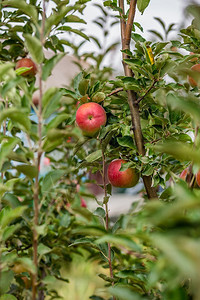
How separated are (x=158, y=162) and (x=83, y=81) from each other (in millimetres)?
281

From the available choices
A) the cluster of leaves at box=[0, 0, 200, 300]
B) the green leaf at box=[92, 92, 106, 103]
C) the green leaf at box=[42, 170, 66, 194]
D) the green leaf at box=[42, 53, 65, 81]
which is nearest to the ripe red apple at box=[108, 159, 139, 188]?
the cluster of leaves at box=[0, 0, 200, 300]

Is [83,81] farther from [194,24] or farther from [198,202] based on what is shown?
[198,202]

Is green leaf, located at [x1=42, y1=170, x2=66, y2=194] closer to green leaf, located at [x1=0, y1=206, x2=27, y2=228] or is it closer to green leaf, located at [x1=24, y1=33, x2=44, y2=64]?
green leaf, located at [x1=0, y1=206, x2=27, y2=228]

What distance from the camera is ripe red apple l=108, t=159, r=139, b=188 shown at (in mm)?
942

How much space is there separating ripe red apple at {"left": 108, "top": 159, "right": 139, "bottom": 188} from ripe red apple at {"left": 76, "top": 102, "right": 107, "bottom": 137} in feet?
0.35

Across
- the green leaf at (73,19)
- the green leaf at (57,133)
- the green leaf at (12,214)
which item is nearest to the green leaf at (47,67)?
the green leaf at (57,133)

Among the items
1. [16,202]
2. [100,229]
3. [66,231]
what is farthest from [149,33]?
[100,229]

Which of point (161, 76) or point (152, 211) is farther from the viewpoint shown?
point (161, 76)

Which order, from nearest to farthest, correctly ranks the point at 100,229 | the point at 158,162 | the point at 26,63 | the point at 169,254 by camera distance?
the point at 169,254 < the point at 100,229 < the point at 158,162 < the point at 26,63

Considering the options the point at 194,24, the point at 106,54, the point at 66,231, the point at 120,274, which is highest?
the point at 194,24

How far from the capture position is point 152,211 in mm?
415

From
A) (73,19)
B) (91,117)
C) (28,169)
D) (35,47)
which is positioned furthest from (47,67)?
(73,19)

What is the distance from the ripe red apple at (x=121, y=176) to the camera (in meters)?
0.94

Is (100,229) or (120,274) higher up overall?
(100,229)
